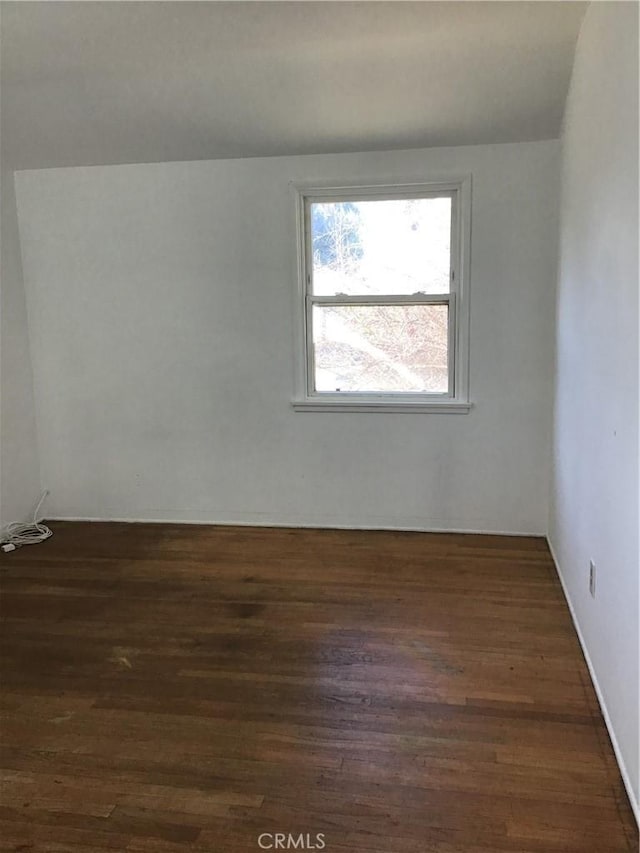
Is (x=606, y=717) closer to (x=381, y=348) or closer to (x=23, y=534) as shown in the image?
(x=381, y=348)

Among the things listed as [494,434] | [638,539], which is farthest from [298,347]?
[638,539]

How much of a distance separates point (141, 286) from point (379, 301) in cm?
152

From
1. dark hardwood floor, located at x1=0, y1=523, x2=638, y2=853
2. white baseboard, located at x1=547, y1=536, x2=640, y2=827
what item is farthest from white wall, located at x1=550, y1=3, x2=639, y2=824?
dark hardwood floor, located at x1=0, y1=523, x2=638, y2=853

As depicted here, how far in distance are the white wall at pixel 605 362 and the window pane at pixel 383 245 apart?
32.0 inches

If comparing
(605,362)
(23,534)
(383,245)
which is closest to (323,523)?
(383,245)

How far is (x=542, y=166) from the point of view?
3607 millimetres

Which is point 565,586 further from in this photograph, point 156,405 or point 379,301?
point 156,405

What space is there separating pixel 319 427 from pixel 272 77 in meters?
1.97

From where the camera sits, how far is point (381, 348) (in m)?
3.98

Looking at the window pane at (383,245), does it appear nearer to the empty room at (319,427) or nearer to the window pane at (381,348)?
the empty room at (319,427)

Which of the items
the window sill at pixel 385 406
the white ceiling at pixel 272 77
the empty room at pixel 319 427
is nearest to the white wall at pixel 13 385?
the empty room at pixel 319 427

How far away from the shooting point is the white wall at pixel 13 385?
160 inches

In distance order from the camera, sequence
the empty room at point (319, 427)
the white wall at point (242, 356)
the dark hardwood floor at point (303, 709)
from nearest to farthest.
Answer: the dark hardwood floor at point (303, 709) < the empty room at point (319, 427) < the white wall at point (242, 356)

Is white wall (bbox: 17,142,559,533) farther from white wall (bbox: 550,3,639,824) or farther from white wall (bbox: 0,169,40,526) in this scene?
white wall (bbox: 550,3,639,824)
